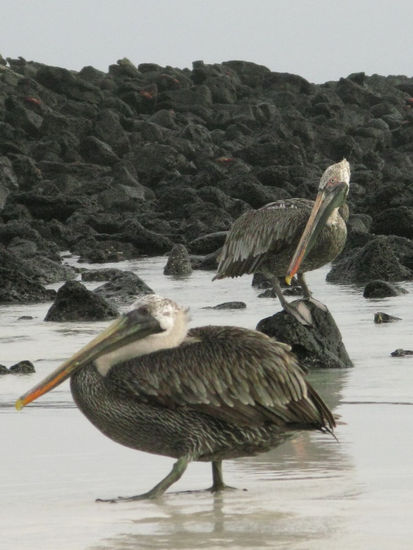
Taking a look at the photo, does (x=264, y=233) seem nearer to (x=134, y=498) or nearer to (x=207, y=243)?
(x=134, y=498)

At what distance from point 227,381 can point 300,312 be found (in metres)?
4.00

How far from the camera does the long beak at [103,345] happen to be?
15.3ft

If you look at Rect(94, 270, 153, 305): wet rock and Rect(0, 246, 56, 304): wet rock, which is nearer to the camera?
Rect(94, 270, 153, 305): wet rock

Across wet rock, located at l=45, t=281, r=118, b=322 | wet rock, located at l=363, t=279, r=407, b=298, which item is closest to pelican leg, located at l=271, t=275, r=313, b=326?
wet rock, located at l=45, t=281, r=118, b=322

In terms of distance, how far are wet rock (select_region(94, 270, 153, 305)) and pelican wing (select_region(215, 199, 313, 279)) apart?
3.01 metres

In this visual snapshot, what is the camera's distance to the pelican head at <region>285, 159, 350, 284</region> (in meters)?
9.16

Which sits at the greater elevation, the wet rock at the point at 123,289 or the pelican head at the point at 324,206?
the pelican head at the point at 324,206

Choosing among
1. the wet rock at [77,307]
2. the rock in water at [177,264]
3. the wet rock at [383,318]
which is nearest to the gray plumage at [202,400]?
the wet rock at [383,318]

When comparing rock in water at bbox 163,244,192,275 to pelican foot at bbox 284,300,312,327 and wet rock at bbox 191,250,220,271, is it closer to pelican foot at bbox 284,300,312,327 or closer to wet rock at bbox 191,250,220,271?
wet rock at bbox 191,250,220,271

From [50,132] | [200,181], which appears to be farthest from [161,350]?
[50,132]

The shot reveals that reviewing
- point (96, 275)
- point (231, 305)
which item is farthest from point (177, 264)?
point (231, 305)

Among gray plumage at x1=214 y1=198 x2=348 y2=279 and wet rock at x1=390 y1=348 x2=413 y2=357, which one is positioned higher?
gray plumage at x1=214 y1=198 x2=348 y2=279

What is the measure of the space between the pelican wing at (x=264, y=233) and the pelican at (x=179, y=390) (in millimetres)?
4777

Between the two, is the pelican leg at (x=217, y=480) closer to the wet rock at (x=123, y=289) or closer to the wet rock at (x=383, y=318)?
the wet rock at (x=383, y=318)
